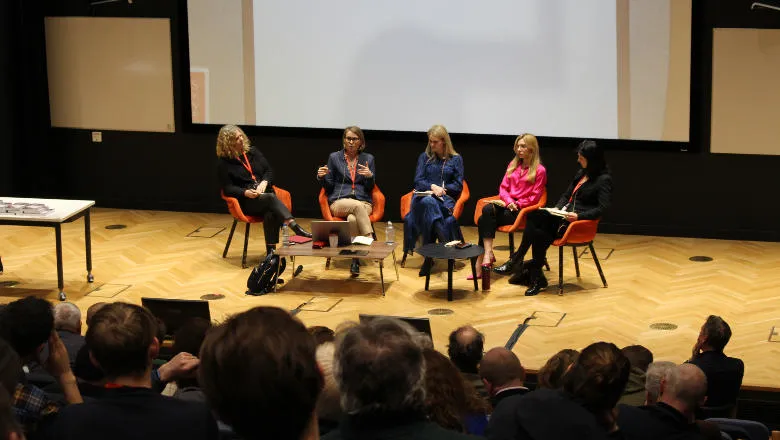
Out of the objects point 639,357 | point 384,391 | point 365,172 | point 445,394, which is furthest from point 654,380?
point 365,172

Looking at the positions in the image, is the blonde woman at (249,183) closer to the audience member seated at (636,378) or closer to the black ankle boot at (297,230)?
the black ankle boot at (297,230)

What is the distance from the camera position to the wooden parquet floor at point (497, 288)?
6605mm

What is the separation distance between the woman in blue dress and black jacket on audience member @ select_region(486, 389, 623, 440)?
5069 millimetres

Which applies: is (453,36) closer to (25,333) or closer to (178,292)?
(178,292)

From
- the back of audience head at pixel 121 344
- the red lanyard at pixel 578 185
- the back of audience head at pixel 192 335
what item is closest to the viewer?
the back of audience head at pixel 121 344

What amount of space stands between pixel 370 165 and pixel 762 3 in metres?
3.28

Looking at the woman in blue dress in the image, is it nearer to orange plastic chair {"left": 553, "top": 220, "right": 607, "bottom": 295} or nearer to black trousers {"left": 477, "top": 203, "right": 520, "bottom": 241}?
black trousers {"left": 477, "top": 203, "right": 520, "bottom": 241}

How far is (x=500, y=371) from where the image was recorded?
154 inches

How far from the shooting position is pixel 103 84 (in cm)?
1030

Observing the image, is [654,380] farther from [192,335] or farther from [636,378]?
[192,335]

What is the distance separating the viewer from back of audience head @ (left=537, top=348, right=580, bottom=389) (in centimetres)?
393

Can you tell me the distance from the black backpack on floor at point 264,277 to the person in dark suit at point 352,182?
83cm

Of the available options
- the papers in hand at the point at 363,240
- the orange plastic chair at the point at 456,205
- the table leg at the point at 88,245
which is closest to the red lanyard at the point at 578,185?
the orange plastic chair at the point at 456,205

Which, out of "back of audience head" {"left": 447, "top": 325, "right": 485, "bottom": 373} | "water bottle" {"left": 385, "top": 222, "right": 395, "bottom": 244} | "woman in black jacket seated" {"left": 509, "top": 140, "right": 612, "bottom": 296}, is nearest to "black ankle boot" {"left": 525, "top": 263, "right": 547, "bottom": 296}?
"woman in black jacket seated" {"left": 509, "top": 140, "right": 612, "bottom": 296}
